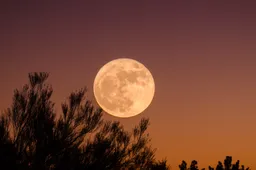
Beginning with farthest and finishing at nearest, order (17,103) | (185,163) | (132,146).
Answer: (185,163)
(132,146)
(17,103)

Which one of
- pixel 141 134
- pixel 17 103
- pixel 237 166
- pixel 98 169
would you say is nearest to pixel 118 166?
pixel 98 169

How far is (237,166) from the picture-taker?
19.6 metres

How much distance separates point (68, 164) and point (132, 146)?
13.7ft

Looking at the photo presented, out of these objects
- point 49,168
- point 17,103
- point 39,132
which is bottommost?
point 49,168

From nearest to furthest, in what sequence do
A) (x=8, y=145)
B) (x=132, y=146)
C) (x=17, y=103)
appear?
1. (x=8, y=145)
2. (x=17, y=103)
3. (x=132, y=146)

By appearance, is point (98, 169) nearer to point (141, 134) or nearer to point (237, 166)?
point (141, 134)

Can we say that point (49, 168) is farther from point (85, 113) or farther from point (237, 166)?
point (237, 166)

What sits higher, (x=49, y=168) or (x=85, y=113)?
(x=85, y=113)

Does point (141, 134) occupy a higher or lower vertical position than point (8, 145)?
higher

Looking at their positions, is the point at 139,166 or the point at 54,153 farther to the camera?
the point at 139,166

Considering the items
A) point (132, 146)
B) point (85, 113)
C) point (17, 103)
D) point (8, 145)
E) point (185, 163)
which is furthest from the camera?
point (185, 163)

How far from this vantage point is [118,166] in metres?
17.2

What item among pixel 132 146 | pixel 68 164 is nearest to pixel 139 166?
pixel 132 146

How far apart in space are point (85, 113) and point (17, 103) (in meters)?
2.86
